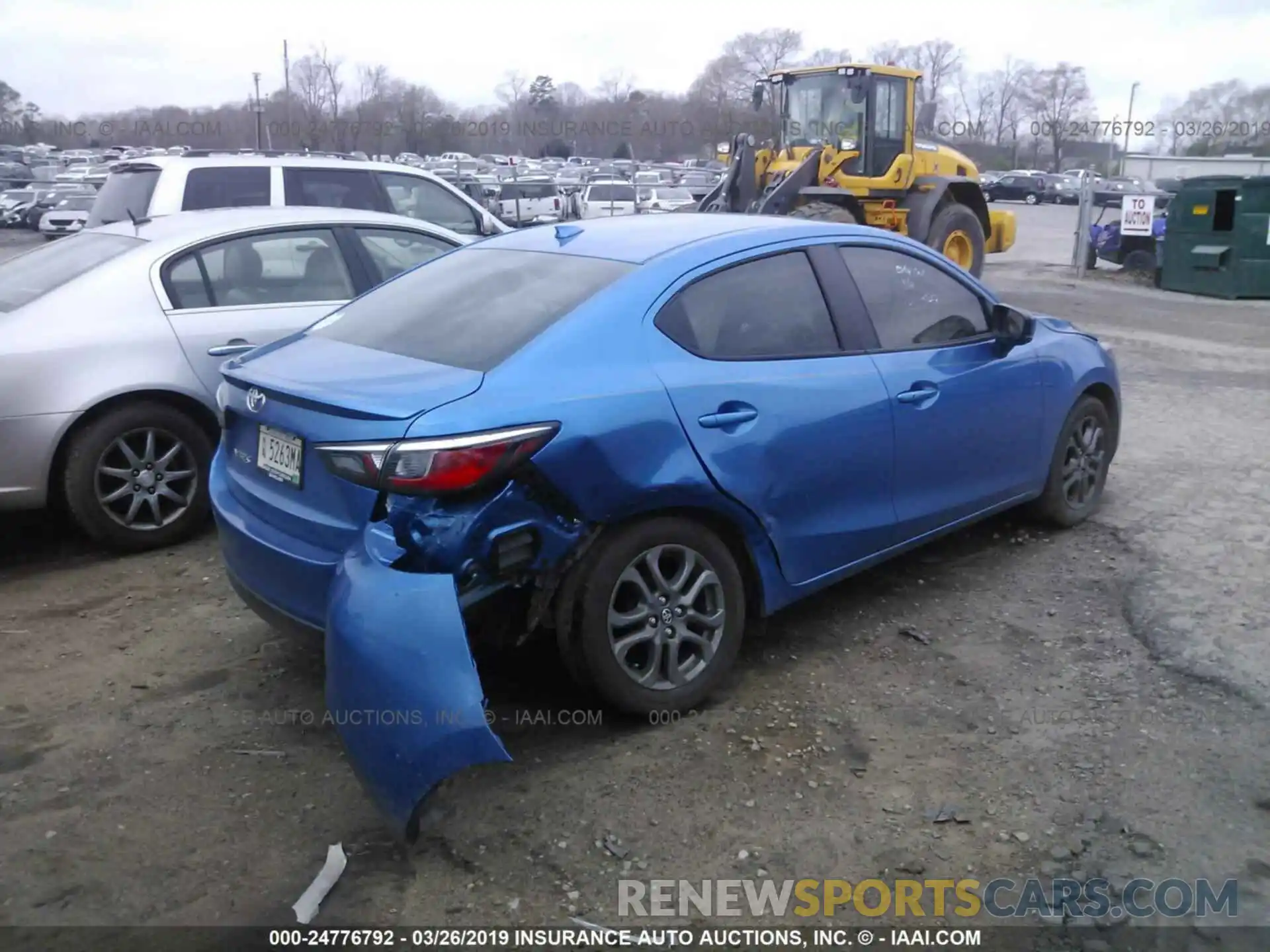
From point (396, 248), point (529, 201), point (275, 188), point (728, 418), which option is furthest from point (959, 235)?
point (529, 201)

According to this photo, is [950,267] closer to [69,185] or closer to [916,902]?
[916,902]

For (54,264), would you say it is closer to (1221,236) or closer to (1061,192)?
(1221,236)

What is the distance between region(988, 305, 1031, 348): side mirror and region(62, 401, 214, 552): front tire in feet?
12.2

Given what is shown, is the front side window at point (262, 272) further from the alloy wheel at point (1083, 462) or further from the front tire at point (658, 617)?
the alloy wheel at point (1083, 462)

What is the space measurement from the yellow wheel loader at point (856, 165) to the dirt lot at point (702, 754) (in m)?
10.5

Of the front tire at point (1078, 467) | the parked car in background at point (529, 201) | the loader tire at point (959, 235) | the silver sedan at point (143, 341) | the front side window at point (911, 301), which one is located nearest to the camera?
the front side window at point (911, 301)

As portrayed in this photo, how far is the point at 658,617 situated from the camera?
3684mm

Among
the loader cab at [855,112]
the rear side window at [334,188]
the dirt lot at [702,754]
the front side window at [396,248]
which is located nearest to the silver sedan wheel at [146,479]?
the dirt lot at [702,754]

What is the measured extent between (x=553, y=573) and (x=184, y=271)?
3276 mm

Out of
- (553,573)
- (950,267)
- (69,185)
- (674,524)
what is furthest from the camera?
(69,185)

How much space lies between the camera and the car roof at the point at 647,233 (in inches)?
162

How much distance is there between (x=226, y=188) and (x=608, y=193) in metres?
20.4

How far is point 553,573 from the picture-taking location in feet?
11.3

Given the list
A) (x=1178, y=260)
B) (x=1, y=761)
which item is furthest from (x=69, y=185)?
(x=1, y=761)
